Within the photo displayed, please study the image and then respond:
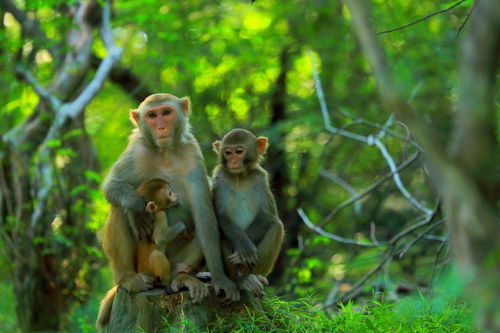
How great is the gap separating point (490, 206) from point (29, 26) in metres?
10.5

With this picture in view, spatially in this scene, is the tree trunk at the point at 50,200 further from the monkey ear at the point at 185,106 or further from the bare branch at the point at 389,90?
the bare branch at the point at 389,90

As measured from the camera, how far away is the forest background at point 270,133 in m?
9.05

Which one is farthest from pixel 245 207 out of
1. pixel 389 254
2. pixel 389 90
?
pixel 389 90

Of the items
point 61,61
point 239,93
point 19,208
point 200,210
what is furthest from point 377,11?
point 200,210

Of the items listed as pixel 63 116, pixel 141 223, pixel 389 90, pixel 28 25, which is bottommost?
pixel 141 223

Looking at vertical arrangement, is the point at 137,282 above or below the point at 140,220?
below

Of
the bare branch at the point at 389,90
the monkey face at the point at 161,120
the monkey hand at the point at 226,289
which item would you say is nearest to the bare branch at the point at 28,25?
the monkey face at the point at 161,120

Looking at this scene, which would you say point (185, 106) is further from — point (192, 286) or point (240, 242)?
point (192, 286)

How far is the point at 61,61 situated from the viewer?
11.7 meters

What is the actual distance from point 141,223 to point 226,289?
0.84m

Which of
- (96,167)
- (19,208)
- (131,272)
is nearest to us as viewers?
(131,272)

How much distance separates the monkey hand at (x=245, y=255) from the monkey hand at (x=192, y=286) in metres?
0.33

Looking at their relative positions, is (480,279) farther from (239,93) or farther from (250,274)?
(239,93)

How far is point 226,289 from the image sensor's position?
564cm
